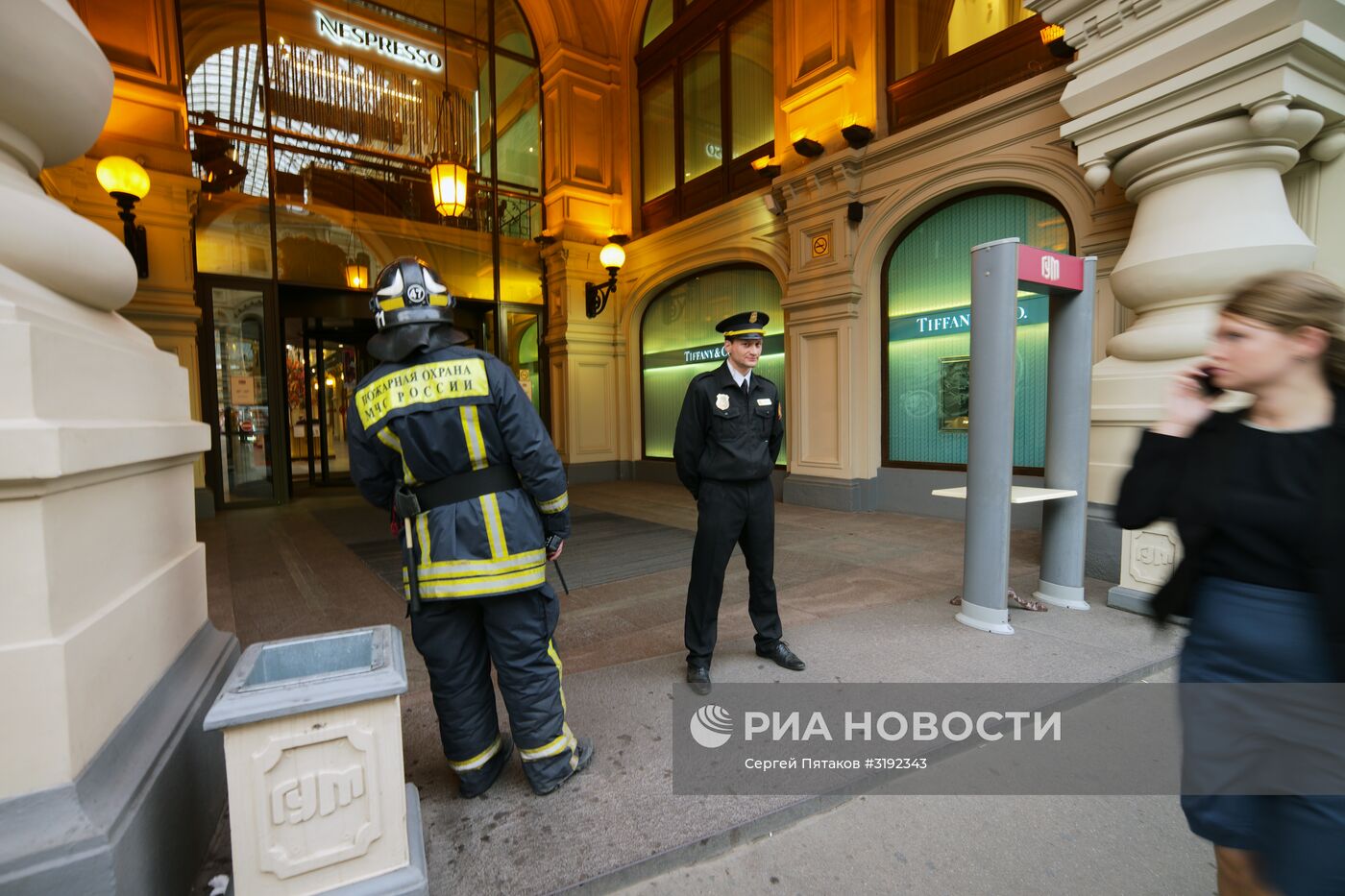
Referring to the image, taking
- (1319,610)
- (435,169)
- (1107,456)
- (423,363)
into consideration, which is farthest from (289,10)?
(1319,610)

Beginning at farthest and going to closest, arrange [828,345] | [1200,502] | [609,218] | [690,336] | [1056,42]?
[609,218]
[690,336]
[828,345]
[1056,42]
[1200,502]

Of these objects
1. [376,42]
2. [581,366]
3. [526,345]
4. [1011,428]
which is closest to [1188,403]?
[1011,428]

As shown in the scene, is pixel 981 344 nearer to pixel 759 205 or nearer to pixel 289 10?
pixel 759 205

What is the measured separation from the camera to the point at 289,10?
10.5 m

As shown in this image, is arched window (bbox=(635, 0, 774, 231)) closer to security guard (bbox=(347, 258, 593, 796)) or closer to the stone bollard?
security guard (bbox=(347, 258, 593, 796))

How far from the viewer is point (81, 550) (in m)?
1.73

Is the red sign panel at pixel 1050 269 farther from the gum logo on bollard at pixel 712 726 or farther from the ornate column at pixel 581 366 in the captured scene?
the ornate column at pixel 581 366

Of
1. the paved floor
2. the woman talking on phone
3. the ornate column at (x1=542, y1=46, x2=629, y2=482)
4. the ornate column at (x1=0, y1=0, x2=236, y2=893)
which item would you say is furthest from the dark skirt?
the ornate column at (x1=542, y1=46, x2=629, y2=482)

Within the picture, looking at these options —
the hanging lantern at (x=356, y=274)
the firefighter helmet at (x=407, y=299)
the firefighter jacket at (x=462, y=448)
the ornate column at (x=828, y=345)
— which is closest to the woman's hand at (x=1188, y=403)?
the firefighter jacket at (x=462, y=448)

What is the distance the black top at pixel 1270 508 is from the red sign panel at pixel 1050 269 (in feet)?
9.92

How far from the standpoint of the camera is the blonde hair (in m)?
1.35

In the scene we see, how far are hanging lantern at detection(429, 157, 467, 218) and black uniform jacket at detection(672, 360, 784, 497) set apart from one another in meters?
7.23

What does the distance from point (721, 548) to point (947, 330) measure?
573 cm

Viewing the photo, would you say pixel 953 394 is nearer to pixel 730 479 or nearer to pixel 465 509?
pixel 730 479
